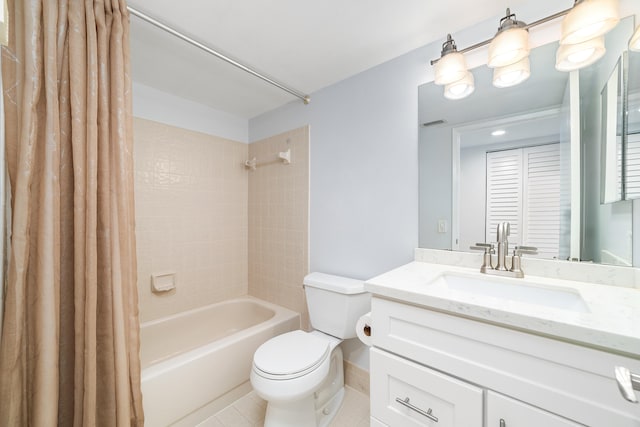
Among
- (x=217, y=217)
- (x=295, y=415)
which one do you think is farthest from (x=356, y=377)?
(x=217, y=217)

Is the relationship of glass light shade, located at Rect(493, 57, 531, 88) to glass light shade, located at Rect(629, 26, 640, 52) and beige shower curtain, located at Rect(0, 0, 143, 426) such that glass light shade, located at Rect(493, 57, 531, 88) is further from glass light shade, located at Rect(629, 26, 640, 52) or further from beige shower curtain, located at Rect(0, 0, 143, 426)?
beige shower curtain, located at Rect(0, 0, 143, 426)

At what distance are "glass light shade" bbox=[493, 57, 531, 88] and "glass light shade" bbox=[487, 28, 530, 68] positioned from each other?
4cm

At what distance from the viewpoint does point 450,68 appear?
1220 millimetres

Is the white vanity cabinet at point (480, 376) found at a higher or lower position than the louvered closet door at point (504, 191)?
lower

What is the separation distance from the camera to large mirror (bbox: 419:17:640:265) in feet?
3.23

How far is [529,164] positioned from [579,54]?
435 mm

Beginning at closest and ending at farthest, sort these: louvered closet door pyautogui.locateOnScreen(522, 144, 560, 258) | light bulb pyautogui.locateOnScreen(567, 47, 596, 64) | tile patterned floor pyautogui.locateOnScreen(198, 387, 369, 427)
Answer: light bulb pyautogui.locateOnScreen(567, 47, 596, 64)
louvered closet door pyautogui.locateOnScreen(522, 144, 560, 258)
tile patterned floor pyautogui.locateOnScreen(198, 387, 369, 427)

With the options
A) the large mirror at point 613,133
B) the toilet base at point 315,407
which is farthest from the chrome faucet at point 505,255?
the toilet base at point 315,407

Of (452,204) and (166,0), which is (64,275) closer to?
(166,0)

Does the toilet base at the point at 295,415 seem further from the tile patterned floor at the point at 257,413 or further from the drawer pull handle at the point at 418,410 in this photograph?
the drawer pull handle at the point at 418,410

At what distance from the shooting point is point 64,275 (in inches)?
37.3

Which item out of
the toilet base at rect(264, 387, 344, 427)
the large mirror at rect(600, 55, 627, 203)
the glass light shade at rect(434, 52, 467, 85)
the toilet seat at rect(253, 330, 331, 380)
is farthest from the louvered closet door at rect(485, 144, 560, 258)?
the toilet base at rect(264, 387, 344, 427)

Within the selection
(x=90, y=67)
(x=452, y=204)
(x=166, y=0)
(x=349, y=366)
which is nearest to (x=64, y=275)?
(x=90, y=67)

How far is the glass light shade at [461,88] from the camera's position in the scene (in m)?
1.24
